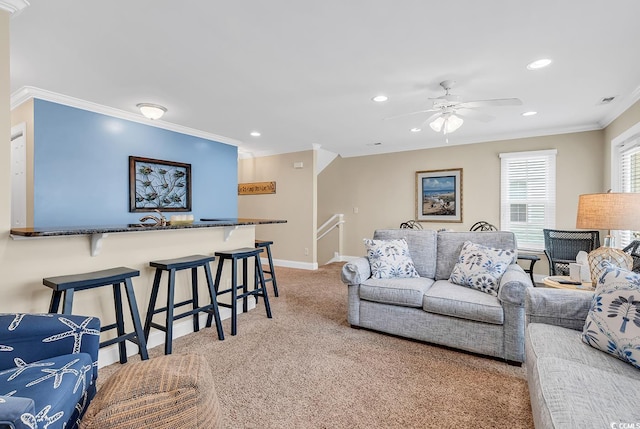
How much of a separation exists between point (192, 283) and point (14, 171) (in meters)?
2.55

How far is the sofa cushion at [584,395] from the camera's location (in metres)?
1.00

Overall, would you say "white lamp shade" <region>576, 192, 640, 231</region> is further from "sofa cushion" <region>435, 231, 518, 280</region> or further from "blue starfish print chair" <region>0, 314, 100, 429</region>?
"blue starfish print chair" <region>0, 314, 100, 429</region>

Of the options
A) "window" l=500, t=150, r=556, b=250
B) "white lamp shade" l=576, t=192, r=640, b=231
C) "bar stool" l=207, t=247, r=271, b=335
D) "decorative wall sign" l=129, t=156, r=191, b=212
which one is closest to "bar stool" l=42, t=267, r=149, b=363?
"bar stool" l=207, t=247, r=271, b=335

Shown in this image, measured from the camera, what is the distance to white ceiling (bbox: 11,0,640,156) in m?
1.94

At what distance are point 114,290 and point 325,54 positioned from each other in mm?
2310

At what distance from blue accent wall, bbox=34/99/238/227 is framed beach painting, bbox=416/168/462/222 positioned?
4.00 meters

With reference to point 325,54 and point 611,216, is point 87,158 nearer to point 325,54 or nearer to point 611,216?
point 325,54

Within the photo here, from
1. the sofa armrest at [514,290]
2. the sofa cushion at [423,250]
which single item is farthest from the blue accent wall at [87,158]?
the sofa armrest at [514,290]

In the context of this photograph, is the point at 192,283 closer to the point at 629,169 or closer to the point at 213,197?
the point at 213,197

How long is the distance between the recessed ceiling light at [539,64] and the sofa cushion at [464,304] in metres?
1.92

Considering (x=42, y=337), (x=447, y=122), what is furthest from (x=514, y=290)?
(x=42, y=337)

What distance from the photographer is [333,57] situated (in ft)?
8.23

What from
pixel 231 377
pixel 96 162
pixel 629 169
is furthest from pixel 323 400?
pixel 629 169

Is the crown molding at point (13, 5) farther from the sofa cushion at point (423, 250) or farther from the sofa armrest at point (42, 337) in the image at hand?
the sofa cushion at point (423, 250)
